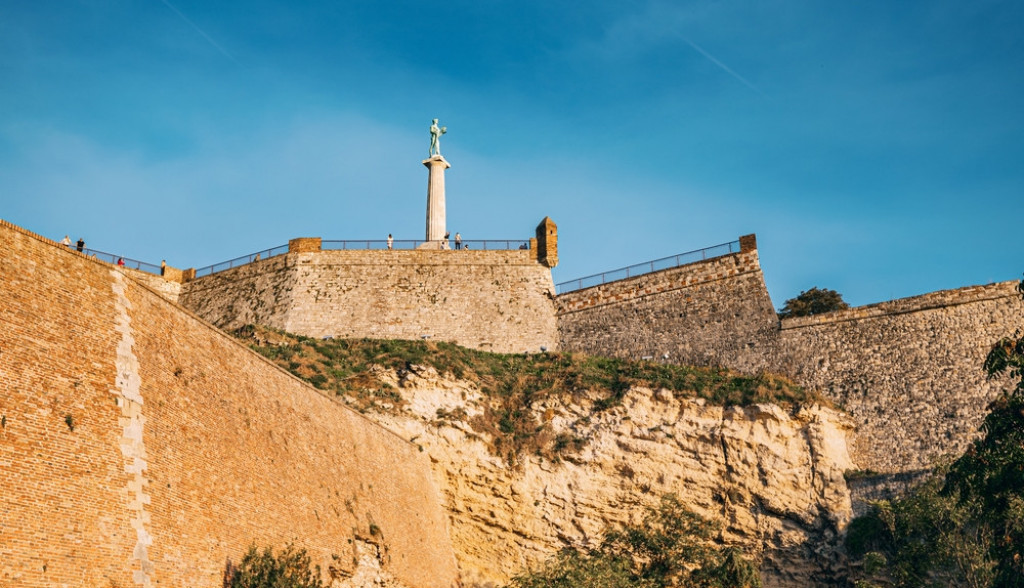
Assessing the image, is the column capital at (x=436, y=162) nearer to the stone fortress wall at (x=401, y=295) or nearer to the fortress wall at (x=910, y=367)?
the stone fortress wall at (x=401, y=295)

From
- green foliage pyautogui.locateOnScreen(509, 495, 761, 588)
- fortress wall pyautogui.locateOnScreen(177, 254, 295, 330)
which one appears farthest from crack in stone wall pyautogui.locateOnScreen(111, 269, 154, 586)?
fortress wall pyautogui.locateOnScreen(177, 254, 295, 330)

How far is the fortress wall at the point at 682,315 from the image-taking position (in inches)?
1663

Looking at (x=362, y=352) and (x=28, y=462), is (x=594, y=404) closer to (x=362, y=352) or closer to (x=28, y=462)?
(x=362, y=352)

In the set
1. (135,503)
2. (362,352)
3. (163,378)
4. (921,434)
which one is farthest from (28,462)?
(921,434)

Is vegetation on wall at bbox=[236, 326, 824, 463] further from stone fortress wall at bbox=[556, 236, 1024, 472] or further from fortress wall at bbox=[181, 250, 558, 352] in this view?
fortress wall at bbox=[181, 250, 558, 352]

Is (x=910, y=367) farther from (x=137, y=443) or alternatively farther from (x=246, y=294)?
(x=246, y=294)

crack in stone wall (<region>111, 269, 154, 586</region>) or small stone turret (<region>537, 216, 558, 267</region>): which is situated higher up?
small stone turret (<region>537, 216, 558, 267</region>)

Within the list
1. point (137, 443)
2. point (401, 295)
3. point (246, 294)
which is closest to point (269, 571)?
point (137, 443)

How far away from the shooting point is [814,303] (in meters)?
51.1

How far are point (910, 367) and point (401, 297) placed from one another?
21841mm

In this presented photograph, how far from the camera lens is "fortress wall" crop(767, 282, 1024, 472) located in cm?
3659

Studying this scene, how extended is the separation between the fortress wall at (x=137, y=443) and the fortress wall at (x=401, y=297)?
1872 cm

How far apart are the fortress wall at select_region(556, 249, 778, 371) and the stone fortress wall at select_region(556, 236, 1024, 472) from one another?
1.9 inches

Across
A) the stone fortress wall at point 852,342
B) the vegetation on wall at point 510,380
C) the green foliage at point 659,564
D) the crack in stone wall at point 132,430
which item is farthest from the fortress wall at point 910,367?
the crack in stone wall at point 132,430
